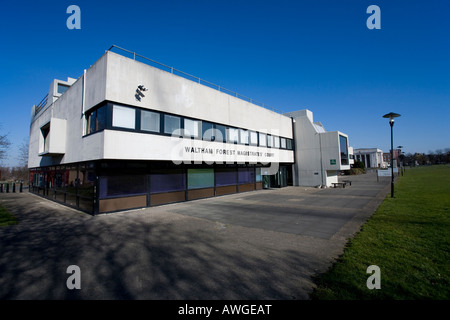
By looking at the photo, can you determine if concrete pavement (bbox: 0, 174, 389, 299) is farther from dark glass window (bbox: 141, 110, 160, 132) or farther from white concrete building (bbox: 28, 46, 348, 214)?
dark glass window (bbox: 141, 110, 160, 132)

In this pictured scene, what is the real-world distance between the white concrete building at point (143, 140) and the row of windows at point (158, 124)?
0.05 meters

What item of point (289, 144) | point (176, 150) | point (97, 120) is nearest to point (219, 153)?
point (176, 150)

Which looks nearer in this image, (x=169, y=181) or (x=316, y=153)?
(x=169, y=181)

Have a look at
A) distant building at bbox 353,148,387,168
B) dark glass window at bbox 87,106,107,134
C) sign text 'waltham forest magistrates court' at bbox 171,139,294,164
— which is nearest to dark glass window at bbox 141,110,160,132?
sign text 'waltham forest magistrates court' at bbox 171,139,294,164

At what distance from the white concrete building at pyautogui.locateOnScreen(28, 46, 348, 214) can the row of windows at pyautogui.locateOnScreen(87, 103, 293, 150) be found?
0.17ft

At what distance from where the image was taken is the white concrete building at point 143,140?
1039 centimetres

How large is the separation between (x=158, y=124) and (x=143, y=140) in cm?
144

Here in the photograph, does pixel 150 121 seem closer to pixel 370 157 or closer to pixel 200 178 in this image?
pixel 200 178

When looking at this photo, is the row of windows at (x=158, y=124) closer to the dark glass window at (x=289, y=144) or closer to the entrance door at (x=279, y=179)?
the entrance door at (x=279, y=179)

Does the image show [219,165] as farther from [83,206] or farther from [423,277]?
[423,277]

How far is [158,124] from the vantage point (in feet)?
39.4

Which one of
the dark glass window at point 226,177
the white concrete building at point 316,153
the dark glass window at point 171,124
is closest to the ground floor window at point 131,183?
the dark glass window at point 226,177

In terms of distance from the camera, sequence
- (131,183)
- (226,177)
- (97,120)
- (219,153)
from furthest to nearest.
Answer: (226,177), (219,153), (131,183), (97,120)

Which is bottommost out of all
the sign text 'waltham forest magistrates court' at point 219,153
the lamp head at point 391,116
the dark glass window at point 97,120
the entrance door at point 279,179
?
Result: the entrance door at point 279,179
